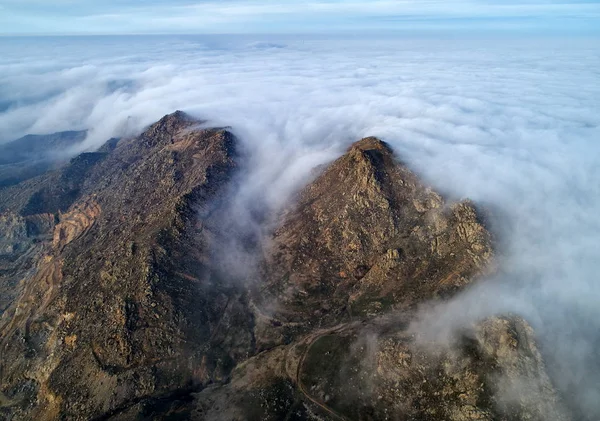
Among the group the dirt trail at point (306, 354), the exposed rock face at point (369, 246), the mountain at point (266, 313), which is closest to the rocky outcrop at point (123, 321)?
the mountain at point (266, 313)

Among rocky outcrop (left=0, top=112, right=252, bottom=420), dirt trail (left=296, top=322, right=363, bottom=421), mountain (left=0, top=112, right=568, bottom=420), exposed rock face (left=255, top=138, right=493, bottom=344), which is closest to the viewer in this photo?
dirt trail (left=296, top=322, right=363, bottom=421)

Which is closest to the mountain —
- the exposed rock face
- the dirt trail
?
the dirt trail

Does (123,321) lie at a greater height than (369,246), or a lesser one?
greater

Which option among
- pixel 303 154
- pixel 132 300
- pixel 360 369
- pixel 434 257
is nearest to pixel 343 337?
pixel 360 369

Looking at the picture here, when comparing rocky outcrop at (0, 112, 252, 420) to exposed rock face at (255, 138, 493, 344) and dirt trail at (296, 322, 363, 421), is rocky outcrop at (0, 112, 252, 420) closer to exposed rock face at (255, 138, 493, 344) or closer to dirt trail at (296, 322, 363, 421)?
dirt trail at (296, 322, 363, 421)

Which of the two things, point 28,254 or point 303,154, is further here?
point 303,154

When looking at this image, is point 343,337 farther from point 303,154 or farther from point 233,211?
point 303,154

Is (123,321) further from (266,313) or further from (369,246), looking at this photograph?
(369,246)

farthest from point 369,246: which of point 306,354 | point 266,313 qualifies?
point 306,354

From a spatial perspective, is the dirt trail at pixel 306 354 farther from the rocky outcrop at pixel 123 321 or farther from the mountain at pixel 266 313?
the rocky outcrop at pixel 123 321
